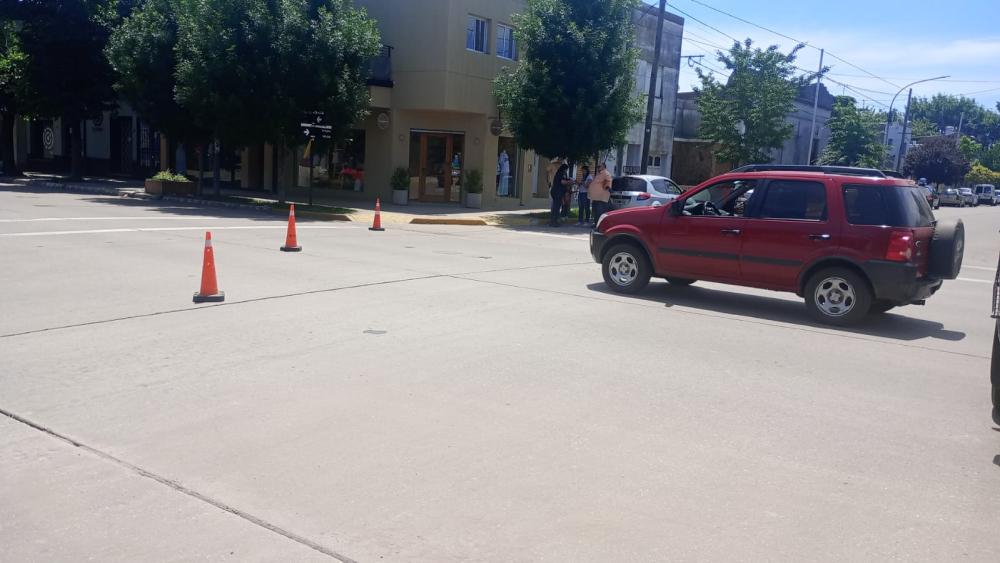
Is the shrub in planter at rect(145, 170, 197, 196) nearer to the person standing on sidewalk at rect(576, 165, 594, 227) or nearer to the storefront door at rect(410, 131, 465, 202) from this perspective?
the storefront door at rect(410, 131, 465, 202)

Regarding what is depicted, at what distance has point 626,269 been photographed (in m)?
11.7

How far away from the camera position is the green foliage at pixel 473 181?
28.7 metres

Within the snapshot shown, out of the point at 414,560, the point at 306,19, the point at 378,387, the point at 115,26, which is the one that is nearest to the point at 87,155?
the point at 115,26

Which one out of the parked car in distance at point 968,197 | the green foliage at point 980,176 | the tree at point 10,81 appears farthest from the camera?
the green foliage at point 980,176

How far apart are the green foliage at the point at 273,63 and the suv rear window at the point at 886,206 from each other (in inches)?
661

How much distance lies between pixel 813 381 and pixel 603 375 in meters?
1.89

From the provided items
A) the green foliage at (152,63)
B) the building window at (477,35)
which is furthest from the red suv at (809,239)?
the green foliage at (152,63)

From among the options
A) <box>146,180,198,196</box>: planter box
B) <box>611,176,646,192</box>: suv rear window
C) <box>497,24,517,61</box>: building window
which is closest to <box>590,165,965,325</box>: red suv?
<box>611,176,646,192</box>: suv rear window

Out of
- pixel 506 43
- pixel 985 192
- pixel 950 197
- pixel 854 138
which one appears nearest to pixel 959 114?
pixel 985 192

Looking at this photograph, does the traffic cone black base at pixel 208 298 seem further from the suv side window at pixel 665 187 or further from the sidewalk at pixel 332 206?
the suv side window at pixel 665 187

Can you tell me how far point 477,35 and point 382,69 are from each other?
3.48m

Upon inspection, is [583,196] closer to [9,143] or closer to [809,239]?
[809,239]

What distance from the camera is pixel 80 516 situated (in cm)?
416

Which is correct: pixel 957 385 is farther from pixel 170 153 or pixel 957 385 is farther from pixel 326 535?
pixel 170 153
